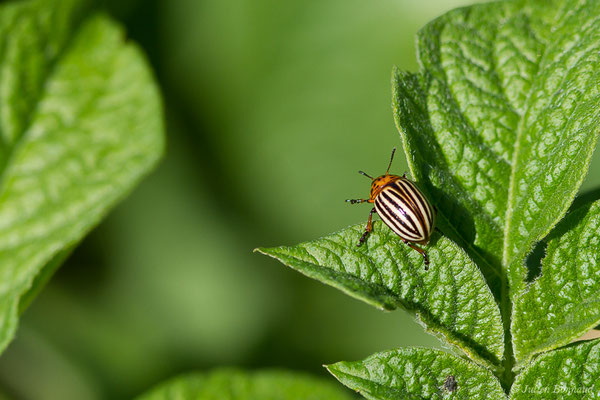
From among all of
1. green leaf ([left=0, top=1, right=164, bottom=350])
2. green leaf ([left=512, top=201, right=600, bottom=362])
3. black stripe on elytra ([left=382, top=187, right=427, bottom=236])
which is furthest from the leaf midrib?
green leaf ([left=512, top=201, right=600, bottom=362])

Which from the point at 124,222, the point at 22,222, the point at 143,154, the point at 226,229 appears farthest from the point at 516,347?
the point at 124,222

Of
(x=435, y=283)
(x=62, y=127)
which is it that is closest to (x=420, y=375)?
(x=435, y=283)

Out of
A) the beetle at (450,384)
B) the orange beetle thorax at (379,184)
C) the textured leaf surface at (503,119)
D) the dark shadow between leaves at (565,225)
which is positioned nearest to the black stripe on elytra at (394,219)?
the textured leaf surface at (503,119)

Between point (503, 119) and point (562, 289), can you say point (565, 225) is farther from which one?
point (503, 119)

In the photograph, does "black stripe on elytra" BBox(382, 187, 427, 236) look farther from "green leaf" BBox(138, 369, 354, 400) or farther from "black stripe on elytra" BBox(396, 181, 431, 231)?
"green leaf" BBox(138, 369, 354, 400)

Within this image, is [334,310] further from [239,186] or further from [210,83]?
[210,83]
